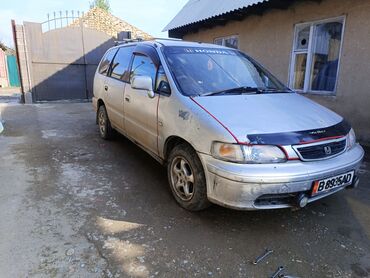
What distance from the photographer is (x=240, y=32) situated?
352 inches

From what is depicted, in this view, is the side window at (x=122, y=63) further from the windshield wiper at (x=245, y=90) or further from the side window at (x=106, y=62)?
the windshield wiper at (x=245, y=90)

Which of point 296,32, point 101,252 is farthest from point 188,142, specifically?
point 296,32

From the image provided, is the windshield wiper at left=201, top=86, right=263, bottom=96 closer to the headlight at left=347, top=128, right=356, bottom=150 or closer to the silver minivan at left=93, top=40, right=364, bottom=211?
the silver minivan at left=93, top=40, right=364, bottom=211

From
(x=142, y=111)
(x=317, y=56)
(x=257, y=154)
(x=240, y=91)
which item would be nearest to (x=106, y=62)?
A: (x=142, y=111)

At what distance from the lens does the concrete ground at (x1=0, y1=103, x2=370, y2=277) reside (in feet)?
7.99

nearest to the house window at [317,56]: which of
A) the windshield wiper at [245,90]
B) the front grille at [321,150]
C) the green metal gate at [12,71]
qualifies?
the windshield wiper at [245,90]

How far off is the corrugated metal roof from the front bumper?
5.58 metres

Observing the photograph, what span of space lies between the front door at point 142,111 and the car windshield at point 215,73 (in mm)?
365

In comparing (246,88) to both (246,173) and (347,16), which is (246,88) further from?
(347,16)

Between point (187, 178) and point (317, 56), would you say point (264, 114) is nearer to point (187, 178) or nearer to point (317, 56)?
point (187, 178)

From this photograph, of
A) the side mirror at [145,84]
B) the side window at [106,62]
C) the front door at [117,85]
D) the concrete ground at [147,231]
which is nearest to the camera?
the concrete ground at [147,231]

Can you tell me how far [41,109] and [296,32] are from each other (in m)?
8.43

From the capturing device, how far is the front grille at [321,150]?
2.65 meters

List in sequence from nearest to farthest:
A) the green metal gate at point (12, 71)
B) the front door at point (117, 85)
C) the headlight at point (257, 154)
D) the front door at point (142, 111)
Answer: the headlight at point (257, 154), the front door at point (142, 111), the front door at point (117, 85), the green metal gate at point (12, 71)
